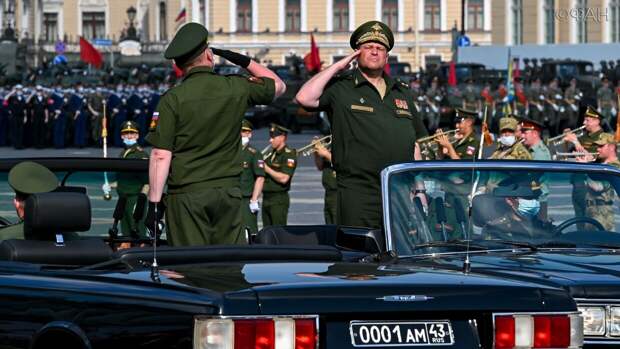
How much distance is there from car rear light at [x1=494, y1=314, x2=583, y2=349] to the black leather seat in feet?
6.11

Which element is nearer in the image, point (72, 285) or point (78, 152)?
point (72, 285)

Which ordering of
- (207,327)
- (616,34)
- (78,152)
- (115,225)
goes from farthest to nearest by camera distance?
(616,34) → (78,152) → (115,225) → (207,327)

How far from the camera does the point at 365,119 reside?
10250mm

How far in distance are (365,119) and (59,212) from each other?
3065 mm

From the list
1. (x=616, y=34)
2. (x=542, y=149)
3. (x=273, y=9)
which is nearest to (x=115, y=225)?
(x=542, y=149)

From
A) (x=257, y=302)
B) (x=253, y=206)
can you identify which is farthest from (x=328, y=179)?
(x=257, y=302)

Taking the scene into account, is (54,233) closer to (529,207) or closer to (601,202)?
(529,207)

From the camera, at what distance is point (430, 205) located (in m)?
8.84

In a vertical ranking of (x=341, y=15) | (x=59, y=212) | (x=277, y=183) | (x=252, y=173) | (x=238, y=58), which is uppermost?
(x=341, y=15)

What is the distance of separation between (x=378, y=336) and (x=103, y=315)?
950 millimetres

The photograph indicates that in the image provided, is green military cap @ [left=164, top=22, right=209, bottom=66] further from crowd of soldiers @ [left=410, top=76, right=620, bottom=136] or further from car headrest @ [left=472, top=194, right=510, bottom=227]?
crowd of soldiers @ [left=410, top=76, right=620, bottom=136]

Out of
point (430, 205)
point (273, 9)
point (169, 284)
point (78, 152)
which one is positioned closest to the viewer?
point (169, 284)

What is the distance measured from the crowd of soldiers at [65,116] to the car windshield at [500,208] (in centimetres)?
4028

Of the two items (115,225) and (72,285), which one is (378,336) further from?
(115,225)
